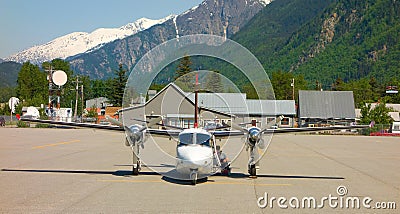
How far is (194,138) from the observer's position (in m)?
14.8

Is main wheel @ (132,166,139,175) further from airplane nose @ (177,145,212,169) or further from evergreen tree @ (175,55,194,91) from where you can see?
evergreen tree @ (175,55,194,91)

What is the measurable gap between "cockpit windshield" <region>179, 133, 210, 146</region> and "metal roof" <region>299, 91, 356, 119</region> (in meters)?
71.7

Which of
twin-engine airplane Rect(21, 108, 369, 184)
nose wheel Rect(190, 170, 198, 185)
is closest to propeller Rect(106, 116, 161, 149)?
twin-engine airplane Rect(21, 108, 369, 184)

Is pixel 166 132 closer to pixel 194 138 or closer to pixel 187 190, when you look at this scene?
pixel 194 138

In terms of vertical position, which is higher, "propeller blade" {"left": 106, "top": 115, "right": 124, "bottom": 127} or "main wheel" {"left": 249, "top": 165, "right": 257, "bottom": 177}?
"propeller blade" {"left": 106, "top": 115, "right": 124, "bottom": 127}

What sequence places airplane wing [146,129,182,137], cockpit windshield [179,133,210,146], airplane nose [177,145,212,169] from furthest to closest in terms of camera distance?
1. airplane wing [146,129,182,137]
2. cockpit windshield [179,133,210,146]
3. airplane nose [177,145,212,169]

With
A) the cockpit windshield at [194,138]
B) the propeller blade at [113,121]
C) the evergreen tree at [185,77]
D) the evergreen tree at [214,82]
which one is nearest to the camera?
the cockpit windshield at [194,138]

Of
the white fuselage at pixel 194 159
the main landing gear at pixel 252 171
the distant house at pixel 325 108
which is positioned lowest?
the main landing gear at pixel 252 171

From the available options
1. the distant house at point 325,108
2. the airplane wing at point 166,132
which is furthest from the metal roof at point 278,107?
the airplane wing at point 166,132

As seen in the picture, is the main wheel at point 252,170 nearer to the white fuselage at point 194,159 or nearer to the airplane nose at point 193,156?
the white fuselage at point 194,159

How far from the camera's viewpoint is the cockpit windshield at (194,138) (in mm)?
14695

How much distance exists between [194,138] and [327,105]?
74027mm

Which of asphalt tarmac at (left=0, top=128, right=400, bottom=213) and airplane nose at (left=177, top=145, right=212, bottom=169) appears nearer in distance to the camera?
asphalt tarmac at (left=0, top=128, right=400, bottom=213)

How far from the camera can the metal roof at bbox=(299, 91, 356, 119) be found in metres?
83.2
